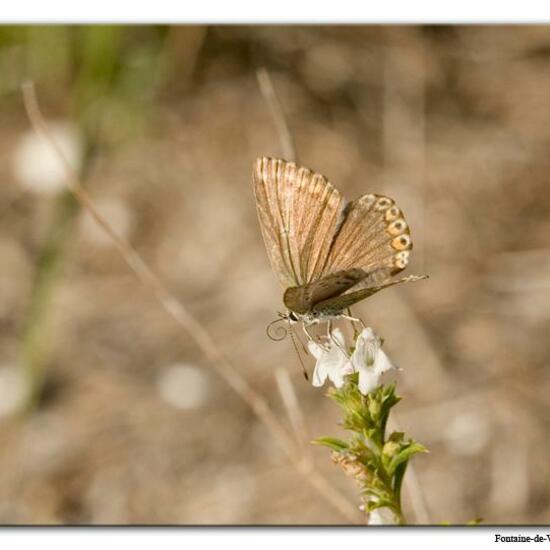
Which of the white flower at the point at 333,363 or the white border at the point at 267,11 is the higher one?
the white border at the point at 267,11

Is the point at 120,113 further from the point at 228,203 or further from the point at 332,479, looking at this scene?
the point at 332,479

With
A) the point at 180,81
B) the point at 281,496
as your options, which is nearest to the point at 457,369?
the point at 281,496

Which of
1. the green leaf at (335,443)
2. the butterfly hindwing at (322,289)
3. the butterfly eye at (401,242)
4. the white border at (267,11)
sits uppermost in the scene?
the white border at (267,11)

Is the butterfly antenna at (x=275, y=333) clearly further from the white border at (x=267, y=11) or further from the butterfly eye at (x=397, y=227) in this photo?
the butterfly eye at (x=397, y=227)

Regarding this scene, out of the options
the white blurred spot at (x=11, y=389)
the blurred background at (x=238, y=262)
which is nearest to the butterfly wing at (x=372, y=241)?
the blurred background at (x=238, y=262)

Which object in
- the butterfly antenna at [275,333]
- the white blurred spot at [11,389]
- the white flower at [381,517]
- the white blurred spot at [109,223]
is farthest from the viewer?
the white blurred spot at [109,223]

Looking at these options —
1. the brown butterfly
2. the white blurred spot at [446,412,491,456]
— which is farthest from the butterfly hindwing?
the white blurred spot at [446,412,491,456]

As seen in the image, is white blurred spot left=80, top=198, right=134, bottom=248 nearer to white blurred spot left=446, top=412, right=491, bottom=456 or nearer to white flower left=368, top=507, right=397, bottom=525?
white blurred spot left=446, top=412, right=491, bottom=456
